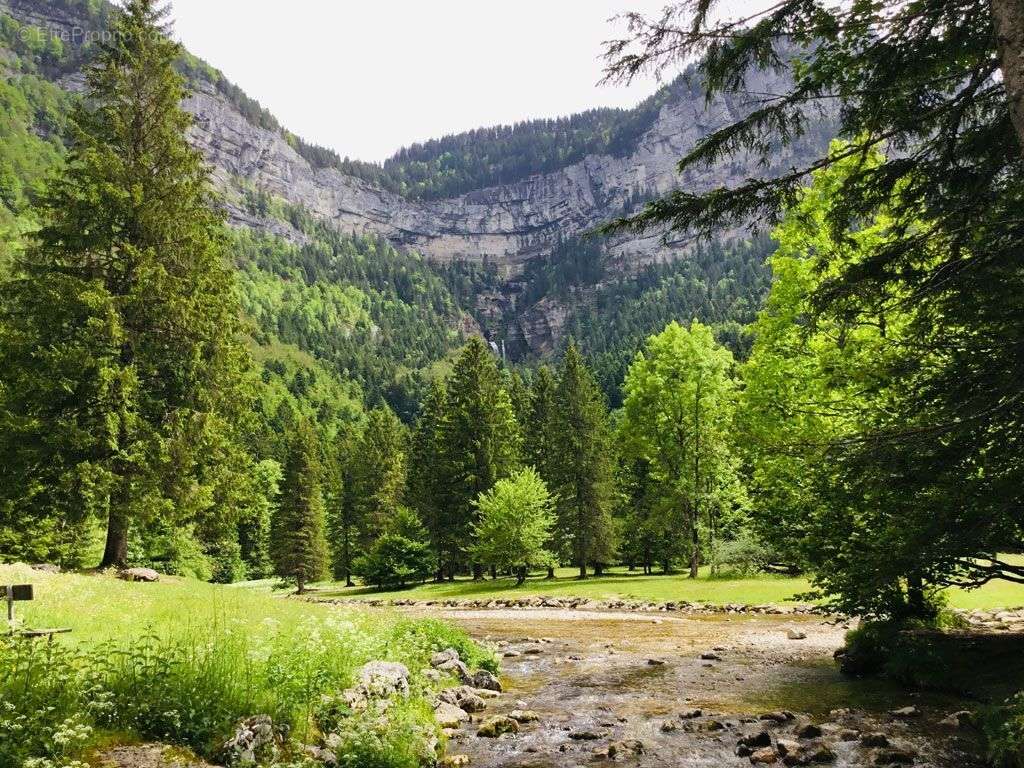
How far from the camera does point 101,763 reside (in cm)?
620

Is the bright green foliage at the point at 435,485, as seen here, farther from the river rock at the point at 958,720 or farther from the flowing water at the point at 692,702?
the river rock at the point at 958,720

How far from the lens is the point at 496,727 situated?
1058cm

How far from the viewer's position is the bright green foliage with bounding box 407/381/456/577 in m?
50.1

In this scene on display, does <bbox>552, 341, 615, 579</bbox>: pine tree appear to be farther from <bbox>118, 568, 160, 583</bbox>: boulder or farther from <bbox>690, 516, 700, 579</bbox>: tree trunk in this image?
<bbox>118, 568, 160, 583</bbox>: boulder

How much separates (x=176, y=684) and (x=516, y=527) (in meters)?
33.4

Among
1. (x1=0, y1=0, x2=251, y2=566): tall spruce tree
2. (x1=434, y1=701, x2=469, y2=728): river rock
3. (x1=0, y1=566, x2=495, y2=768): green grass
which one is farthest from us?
(x1=0, y1=0, x2=251, y2=566): tall spruce tree

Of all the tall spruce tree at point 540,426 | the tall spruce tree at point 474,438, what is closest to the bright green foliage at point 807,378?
the tall spruce tree at point 474,438

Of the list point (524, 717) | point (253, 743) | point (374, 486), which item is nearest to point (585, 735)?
point (524, 717)

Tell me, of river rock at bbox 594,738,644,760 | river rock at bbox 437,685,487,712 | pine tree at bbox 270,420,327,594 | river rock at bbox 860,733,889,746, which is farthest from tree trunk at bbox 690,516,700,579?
pine tree at bbox 270,420,327,594

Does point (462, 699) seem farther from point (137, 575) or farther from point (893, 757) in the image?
point (137, 575)

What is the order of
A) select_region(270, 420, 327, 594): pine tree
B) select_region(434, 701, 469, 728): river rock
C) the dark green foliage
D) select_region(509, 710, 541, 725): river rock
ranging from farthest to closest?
select_region(270, 420, 327, 594): pine tree, select_region(509, 710, 541, 725): river rock, select_region(434, 701, 469, 728): river rock, the dark green foliage

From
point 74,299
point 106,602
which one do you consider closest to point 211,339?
point 74,299

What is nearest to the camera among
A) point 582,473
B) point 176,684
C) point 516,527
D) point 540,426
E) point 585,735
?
point 176,684

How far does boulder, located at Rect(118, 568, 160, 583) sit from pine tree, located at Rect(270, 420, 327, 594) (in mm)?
Answer: 35672
